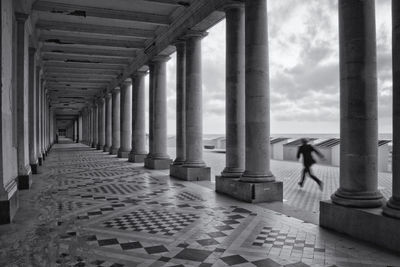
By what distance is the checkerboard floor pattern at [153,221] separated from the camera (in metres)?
6.94

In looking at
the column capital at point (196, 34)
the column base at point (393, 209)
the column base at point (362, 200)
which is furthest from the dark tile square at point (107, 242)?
the column capital at point (196, 34)

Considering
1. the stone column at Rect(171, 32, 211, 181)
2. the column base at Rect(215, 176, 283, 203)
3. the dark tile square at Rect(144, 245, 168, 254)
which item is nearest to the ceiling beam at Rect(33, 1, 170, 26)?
the stone column at Rect(171, 32, 211, 181)

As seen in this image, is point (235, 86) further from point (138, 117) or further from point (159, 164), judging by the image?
point (138, 117)

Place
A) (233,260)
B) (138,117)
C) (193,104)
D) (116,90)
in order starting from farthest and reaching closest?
(116,90)
(138,117)
(193,104)
(233,260)

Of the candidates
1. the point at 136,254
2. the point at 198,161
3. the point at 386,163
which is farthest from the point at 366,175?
the point at 386,163

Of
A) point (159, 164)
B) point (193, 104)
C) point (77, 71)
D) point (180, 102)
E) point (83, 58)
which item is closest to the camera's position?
point (193, 104)

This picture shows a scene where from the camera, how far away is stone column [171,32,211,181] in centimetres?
1438

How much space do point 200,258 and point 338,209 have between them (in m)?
3.09

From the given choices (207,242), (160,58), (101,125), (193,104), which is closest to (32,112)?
(160,58)

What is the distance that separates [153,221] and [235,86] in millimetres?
5628

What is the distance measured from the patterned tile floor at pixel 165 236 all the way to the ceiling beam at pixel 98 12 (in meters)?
7.70

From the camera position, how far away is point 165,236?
255 inches

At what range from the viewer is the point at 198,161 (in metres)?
14.6

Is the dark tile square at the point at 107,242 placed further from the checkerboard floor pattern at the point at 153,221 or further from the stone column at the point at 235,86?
the stone column at the point at 235,86
